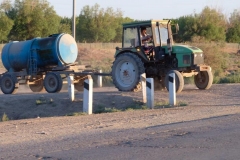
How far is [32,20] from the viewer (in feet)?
193

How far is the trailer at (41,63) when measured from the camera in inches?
970

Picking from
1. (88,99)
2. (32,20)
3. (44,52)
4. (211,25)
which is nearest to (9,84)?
(44,52)

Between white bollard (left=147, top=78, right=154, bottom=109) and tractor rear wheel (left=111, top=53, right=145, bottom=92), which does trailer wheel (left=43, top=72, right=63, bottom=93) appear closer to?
tractor rear wheel (left=111, top=53, right=145, bottom=92)

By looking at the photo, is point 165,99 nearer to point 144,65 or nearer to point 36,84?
point 144,65

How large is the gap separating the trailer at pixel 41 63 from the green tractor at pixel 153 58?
2.41 m

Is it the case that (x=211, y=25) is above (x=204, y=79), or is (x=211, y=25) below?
above

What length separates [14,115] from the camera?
61.9ft

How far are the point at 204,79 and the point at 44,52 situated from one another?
24.4ft

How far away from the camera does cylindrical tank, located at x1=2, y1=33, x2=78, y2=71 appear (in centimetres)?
2478

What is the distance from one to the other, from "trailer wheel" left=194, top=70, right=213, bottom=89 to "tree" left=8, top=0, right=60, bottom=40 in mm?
36910

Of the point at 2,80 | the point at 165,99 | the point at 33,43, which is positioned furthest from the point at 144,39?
the point at 2,80

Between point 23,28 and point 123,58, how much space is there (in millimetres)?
38624

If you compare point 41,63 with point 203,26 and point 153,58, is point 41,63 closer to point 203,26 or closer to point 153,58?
point 153,58

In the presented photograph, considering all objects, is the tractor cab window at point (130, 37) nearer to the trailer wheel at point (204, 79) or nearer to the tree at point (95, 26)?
the trailer wheel at point (204, 79)
